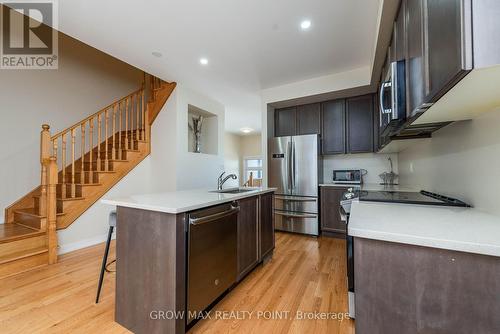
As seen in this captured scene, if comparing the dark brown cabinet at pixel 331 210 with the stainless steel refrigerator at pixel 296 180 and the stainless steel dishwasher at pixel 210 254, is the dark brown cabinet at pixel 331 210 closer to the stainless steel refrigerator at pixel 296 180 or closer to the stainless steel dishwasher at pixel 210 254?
the stainless steel refrigerator at pixel 296 180

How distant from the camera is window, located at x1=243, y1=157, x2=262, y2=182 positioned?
8836 millimetres

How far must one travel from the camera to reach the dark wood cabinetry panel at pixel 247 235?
2.03m

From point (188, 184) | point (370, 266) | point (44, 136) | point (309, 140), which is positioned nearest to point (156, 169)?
point (188, 184)

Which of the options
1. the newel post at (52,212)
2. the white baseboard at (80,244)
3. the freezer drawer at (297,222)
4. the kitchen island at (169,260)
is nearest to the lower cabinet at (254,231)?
the kitchen island at (169,260)

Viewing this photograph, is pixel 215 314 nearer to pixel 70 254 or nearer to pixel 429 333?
pixel 429 333

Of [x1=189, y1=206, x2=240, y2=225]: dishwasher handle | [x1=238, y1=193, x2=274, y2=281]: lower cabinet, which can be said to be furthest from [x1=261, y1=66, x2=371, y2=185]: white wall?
[x1=189, y1=206, x2=240, y2=225]: dishwasher handle

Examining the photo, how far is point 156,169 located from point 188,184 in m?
0.65

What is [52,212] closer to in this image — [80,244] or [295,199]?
[80,244]

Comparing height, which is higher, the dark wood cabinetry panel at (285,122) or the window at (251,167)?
the dark wood cabinetry panel at (285,122)

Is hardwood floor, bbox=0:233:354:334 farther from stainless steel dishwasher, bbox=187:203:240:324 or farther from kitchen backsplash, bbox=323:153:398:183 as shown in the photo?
kitchen backsplash, bbox=323:153:398:183

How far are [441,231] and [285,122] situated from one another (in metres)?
3.60

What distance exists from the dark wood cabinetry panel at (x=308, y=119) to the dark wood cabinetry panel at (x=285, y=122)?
0.31 ft

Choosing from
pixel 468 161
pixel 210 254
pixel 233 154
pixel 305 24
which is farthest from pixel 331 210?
pixel 233 154

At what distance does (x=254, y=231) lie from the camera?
228 centimetres
